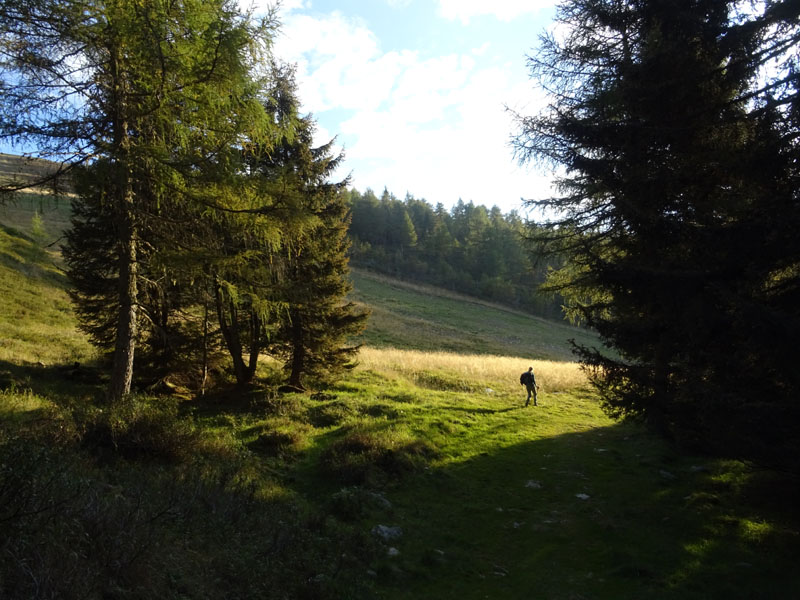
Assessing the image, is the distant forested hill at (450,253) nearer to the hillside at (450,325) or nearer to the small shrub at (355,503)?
the hillside at (450,325)

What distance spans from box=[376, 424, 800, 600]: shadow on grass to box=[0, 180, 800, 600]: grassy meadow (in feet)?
0.12

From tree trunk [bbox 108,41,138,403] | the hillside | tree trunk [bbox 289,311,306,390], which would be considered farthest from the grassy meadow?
the hillside

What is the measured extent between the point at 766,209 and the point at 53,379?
16.8 metres

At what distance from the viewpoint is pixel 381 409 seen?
13844mm

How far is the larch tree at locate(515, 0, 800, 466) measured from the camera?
6285mm

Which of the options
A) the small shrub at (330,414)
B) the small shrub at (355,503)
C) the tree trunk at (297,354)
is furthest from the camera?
the tree trunk at (297,354)

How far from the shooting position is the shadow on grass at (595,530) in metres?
6.11

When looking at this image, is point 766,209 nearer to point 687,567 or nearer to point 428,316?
point 687,567

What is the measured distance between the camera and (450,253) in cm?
8312

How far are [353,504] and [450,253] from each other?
77.1 metres

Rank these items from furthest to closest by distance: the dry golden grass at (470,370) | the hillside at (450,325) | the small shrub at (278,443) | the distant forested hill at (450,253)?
the distant forested hill at (450,253) → the hillside at (450,325) → the dry golden grass at (470,370) → the small shrub at (278,443)

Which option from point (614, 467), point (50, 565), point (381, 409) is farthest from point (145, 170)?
point (614, 467)

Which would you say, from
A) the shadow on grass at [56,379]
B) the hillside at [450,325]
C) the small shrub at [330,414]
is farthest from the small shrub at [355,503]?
the hillside at [450,325]

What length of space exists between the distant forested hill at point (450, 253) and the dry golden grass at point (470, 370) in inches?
1837
